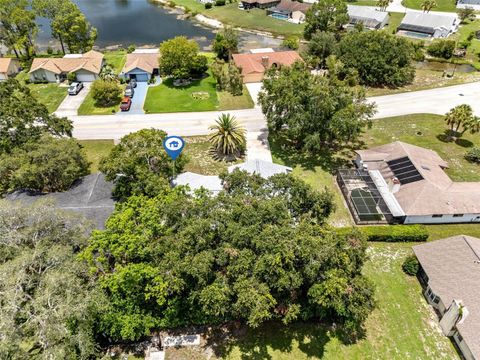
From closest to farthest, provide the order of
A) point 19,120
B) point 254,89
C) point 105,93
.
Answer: point 19,120, point 105,93, point 254,89

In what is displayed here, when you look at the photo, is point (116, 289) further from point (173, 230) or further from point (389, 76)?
point (389, 76)

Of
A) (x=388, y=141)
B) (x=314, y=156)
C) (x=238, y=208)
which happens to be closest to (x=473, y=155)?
(x=388, y=141)

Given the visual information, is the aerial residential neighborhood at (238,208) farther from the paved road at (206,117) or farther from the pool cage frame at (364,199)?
the paved road at (206,117)

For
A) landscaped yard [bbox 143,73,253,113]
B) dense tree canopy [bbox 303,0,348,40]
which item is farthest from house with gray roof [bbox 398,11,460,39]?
landscaped yard [bbox 143,73,253,113]

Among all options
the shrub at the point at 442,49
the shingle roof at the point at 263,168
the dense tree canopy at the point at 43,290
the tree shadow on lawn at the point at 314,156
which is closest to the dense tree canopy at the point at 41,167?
the dense tree canopy at the point at 43,290

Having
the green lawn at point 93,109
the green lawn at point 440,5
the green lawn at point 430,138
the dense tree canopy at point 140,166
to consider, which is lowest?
the green lawn at point 93,109

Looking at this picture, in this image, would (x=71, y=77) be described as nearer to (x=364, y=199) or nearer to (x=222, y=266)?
(x=222, y=266)
